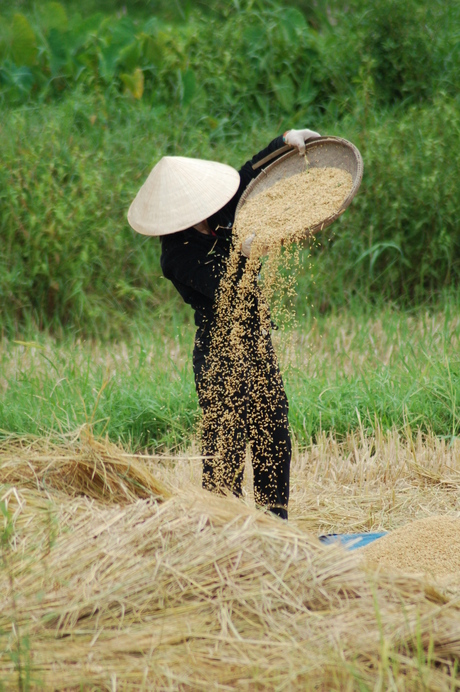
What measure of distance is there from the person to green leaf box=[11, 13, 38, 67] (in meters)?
4.88

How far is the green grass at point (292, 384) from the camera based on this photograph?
3930 mm

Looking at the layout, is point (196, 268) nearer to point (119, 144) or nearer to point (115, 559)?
point (115, 559)

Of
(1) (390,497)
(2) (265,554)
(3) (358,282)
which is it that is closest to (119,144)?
(3) (358,282)

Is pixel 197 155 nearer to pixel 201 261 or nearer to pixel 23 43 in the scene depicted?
pixel 23 43

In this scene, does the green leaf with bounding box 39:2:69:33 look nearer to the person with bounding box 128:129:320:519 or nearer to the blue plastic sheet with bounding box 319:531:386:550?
the person with bounding box 128:129:320:519

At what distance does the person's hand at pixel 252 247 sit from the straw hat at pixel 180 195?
0.16 meters

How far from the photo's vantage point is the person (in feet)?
9.61

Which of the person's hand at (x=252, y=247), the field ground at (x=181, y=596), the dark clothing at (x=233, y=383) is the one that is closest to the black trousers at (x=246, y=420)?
the dark clothing at (x=233, y=383)

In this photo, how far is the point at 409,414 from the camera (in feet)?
12.8

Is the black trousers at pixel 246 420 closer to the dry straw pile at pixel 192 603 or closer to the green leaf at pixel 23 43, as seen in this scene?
the dry straw pile at pixel 192 603

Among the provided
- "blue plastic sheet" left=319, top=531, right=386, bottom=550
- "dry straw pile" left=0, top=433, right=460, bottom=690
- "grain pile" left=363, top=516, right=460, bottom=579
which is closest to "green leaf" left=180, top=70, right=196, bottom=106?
"blue plastic sheet" left=319, top=531, right=386, bottom=550

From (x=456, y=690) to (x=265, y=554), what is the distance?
438mm

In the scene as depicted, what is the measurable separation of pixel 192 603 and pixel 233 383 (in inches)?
57.3

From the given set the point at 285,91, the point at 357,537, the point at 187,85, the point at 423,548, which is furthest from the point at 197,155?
the point at 423,548
